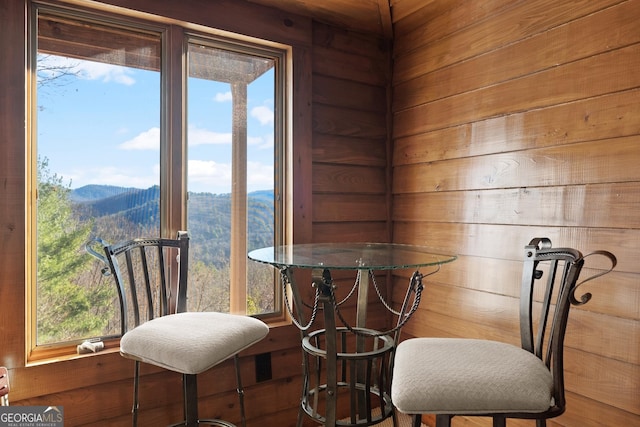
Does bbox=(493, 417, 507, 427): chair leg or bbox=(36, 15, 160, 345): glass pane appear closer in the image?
bbox=(493, 417, 507, 427): chair leg

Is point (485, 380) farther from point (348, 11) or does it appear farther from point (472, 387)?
point (348, 11)

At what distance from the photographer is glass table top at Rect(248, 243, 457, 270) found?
145cm

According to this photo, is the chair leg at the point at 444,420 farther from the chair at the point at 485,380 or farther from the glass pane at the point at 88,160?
the glass pane at the point at 88,160

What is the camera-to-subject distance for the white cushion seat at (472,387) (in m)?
1.16

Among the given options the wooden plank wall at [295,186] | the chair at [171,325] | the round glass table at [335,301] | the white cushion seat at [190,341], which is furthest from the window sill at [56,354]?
the round glass table at [335,301]

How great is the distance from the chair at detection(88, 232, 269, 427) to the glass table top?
0.95ft

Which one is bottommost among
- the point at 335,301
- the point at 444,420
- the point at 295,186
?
the point at 444,420

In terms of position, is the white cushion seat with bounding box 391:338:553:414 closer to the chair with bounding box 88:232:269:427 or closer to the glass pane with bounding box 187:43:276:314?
the chair with bounding box 88:232:269:427

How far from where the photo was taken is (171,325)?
1641mm

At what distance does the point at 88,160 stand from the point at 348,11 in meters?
1.47

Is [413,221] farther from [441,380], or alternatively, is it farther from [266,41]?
[441,380]

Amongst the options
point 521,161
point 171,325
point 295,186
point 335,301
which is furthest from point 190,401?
point 521,161

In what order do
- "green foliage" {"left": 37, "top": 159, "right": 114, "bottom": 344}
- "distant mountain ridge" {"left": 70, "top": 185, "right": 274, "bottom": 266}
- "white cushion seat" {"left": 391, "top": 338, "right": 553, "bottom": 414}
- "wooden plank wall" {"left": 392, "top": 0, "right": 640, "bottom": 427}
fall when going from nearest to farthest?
"white cushion seat" {"left": 391, "top": 338, "right": 553, "bottom": 414} → "wooden plank wall" {"left": 392, "top": 0, "right": 640, "bottom": 427} → "green foliage" {"left": 37, "top": 159, "right": 114, "bottom": 344} → "distant mountain ridge" {"left": 70, "top": 185, "right": 274, "bottom": 266}

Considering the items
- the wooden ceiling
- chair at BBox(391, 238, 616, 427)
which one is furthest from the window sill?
the wooden ceiling
